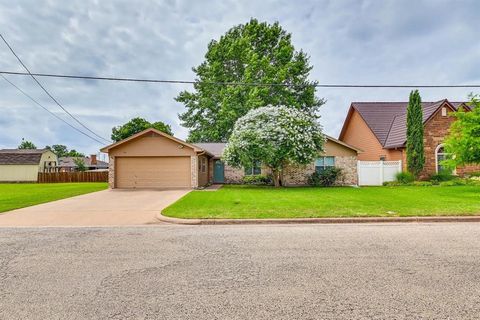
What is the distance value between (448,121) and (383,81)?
729cm

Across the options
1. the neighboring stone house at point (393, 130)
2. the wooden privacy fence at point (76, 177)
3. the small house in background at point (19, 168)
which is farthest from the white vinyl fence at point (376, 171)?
the small house in background at point (19, 168)

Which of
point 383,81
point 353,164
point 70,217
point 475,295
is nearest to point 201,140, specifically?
point 353,164

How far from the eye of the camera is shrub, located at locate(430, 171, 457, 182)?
818 inches

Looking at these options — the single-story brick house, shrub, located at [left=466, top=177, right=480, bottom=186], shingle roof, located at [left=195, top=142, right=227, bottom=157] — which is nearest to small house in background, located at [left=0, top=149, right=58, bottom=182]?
the single-story brick house

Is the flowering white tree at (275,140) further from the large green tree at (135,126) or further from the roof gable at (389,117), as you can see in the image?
the large green tree at (135,126)

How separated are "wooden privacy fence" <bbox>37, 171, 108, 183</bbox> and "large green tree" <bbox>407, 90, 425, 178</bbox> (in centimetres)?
2895

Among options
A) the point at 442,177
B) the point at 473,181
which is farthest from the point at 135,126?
the point at 473,181

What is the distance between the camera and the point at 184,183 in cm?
2048

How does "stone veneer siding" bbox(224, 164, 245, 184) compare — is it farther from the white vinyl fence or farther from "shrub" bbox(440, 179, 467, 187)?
"shrub" bbox(440, 179, 467, 187)

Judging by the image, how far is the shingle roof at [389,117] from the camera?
22642 millimetres

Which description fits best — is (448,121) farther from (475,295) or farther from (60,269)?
(60,269)

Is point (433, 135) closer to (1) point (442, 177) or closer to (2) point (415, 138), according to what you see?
(2) point (415, 138)

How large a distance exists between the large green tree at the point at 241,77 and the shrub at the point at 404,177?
1531cm

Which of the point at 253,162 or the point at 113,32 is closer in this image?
the point at 113,32
